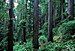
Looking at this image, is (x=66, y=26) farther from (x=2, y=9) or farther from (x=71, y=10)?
(x=2, y=9)

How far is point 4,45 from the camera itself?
Answer: 16078mm

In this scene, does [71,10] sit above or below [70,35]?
above

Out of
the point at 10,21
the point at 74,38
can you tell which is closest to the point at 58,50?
the point at 74,38

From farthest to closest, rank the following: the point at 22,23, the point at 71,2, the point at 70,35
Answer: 1. the point at 22,23
2. the point at 71,2
3. the point at 70,35

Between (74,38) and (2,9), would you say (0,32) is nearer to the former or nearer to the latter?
(2,9)

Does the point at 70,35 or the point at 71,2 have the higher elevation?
the point at 71,2

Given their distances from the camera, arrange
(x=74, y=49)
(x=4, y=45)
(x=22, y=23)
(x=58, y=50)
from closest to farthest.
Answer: (x=74, y=49) < (x=58, y=50) < (x=4, y=45) < (x=22, y=23)

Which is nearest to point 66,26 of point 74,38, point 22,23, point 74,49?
point 74,38

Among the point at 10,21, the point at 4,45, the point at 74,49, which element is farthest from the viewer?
the point at 4,45

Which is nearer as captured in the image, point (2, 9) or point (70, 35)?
point (2, 9)

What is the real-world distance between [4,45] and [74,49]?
25.5 ft

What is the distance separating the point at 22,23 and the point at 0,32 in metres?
10.5

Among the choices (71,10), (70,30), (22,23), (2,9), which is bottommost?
(22,23)

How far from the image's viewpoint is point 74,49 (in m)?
10.8
